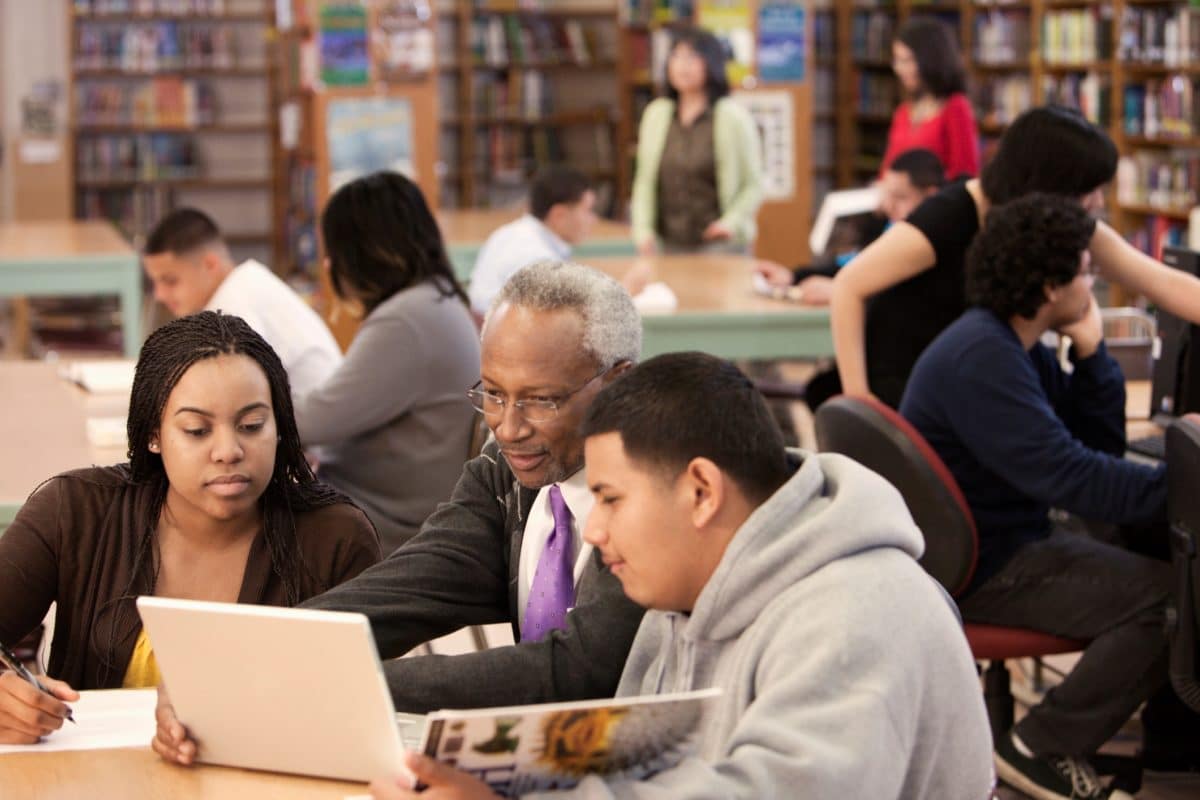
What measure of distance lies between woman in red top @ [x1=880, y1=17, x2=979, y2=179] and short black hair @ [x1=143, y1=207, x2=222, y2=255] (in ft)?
9.08

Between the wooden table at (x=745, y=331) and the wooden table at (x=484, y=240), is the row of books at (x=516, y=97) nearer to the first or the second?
the wooden table at (x=484, y=240)

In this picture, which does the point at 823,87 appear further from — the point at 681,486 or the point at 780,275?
the point at 681,486

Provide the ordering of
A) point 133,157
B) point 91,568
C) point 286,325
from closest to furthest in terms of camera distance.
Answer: point 91,568 → point 286,325 → point 133,157

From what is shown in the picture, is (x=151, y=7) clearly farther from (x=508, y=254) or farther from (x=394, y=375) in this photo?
(x=394, y=375)

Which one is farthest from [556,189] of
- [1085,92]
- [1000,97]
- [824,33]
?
[824,33]

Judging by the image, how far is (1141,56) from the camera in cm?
765

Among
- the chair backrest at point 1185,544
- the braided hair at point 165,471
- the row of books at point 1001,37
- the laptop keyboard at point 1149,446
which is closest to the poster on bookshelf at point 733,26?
the row of books at point 1001,37

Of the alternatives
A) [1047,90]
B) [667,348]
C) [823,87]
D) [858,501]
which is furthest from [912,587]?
[823,87]

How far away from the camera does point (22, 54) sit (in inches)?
412

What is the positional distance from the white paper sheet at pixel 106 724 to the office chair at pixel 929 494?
4.46 ft

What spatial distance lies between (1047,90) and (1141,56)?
95 cm

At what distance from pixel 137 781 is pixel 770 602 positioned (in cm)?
64

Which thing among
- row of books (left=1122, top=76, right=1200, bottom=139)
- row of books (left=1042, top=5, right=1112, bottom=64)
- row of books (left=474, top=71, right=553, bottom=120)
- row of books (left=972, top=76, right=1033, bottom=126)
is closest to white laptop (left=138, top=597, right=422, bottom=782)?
row of books (left=1122, top=76, right=1200, bottom=139)

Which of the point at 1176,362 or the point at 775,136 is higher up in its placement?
the point at 775,136
